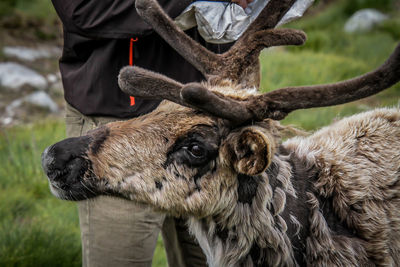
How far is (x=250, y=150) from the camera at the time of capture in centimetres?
267

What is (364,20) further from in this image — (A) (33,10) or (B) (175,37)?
(B) (175,37)

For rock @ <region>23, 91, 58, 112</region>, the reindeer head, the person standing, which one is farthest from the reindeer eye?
rock @ <region>23, 91, 58, 112</region>

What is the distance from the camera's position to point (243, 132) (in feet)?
8.79

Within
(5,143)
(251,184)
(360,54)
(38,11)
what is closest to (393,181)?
(251,184)

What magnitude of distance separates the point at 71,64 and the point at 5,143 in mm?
Answer: 3191

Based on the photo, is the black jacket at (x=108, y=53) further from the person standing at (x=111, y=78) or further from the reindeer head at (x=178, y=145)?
the reindeer head at (x=178, y=145)

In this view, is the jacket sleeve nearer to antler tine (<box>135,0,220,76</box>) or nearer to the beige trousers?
antler tine (<box>135,0,220,76</box>)

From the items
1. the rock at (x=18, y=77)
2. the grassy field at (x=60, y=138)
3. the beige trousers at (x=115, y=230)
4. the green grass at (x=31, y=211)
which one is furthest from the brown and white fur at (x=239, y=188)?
A: the rock at (x=18, y=77)

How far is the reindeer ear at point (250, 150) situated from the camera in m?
2.57

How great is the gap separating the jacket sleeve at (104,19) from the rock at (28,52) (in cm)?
738

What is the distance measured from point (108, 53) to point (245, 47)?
0.81 metres

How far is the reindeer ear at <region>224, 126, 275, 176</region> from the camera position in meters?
2.57

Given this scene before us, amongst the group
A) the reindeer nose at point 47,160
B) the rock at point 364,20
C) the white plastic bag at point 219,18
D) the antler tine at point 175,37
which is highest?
the white plastic bag at point 219,18

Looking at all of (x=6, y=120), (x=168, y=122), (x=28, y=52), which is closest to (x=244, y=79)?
(x=168, y=122)
